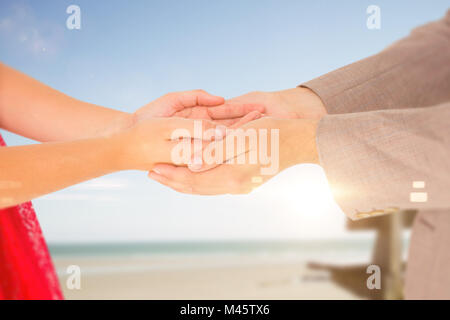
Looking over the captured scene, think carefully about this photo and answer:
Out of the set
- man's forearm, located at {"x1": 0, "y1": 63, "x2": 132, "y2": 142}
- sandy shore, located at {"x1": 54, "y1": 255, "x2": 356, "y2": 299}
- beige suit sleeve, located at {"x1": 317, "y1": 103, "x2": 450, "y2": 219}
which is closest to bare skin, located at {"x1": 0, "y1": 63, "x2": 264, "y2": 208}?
man's forearm, located at {"x1": 0, "y1": 63, "x2": 132, "y2": 142}

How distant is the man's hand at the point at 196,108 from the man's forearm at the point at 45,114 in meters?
0.06

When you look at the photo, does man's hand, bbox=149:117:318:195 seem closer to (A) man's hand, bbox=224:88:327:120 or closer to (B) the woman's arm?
(B) the woman's arm

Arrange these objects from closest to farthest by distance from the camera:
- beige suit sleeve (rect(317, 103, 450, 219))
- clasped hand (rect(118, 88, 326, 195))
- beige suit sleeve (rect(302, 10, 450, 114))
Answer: beige suit sleeve (rect(317, 103, 450, 219)) → clasped hand (rect(118, 88, 326, 195)) → beige suit sleeve (rect(302, 10, 450, 114))

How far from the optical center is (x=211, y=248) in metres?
5.36

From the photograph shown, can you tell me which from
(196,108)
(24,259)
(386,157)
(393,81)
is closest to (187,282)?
(196,108)

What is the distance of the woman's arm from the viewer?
537mm

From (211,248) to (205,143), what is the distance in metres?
4.83

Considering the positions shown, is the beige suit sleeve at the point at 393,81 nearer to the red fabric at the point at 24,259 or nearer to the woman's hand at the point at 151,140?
the woman's hand at the point at 151,140

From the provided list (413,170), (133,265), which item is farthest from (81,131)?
(133,265)

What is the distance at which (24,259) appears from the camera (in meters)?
0.65

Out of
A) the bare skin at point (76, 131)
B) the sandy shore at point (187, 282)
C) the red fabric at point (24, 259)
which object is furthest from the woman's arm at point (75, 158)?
the sandy shore at point (187, 282)

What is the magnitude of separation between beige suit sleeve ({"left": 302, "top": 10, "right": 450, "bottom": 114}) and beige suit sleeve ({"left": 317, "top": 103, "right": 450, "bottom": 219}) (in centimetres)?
25

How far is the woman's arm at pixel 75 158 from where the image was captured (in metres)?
0.54

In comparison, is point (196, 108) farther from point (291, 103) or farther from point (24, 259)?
point (24, 259)
